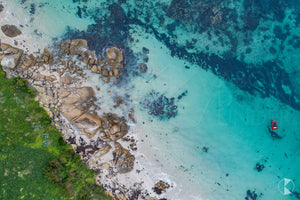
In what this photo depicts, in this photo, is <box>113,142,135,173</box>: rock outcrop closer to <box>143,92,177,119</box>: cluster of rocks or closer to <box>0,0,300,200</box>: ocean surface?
<box>0,0,300,200</box>: ocean surface

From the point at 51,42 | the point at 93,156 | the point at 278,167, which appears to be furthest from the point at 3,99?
the point at 278,167

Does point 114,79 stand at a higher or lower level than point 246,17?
lower

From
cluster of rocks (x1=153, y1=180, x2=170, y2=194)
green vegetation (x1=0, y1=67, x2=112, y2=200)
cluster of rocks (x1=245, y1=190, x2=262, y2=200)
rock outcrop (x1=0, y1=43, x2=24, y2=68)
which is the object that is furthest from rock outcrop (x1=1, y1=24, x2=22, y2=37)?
cluster of rocks (x1=245, y1=190, x2=262, y2=200)

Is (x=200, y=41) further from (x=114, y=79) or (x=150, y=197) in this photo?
(x=150, y=197)

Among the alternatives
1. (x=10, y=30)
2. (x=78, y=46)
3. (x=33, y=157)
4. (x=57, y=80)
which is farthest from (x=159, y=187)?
(x=10, y=30)

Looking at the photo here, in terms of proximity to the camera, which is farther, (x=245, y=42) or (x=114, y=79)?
(x=245, y=42)

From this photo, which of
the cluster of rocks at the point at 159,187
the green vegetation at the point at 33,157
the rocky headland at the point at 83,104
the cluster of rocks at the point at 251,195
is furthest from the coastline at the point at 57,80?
the cluster of rocks at the point at 251,195

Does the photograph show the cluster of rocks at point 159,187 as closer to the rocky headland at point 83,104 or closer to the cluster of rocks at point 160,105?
the rocky headland at point 83,104
